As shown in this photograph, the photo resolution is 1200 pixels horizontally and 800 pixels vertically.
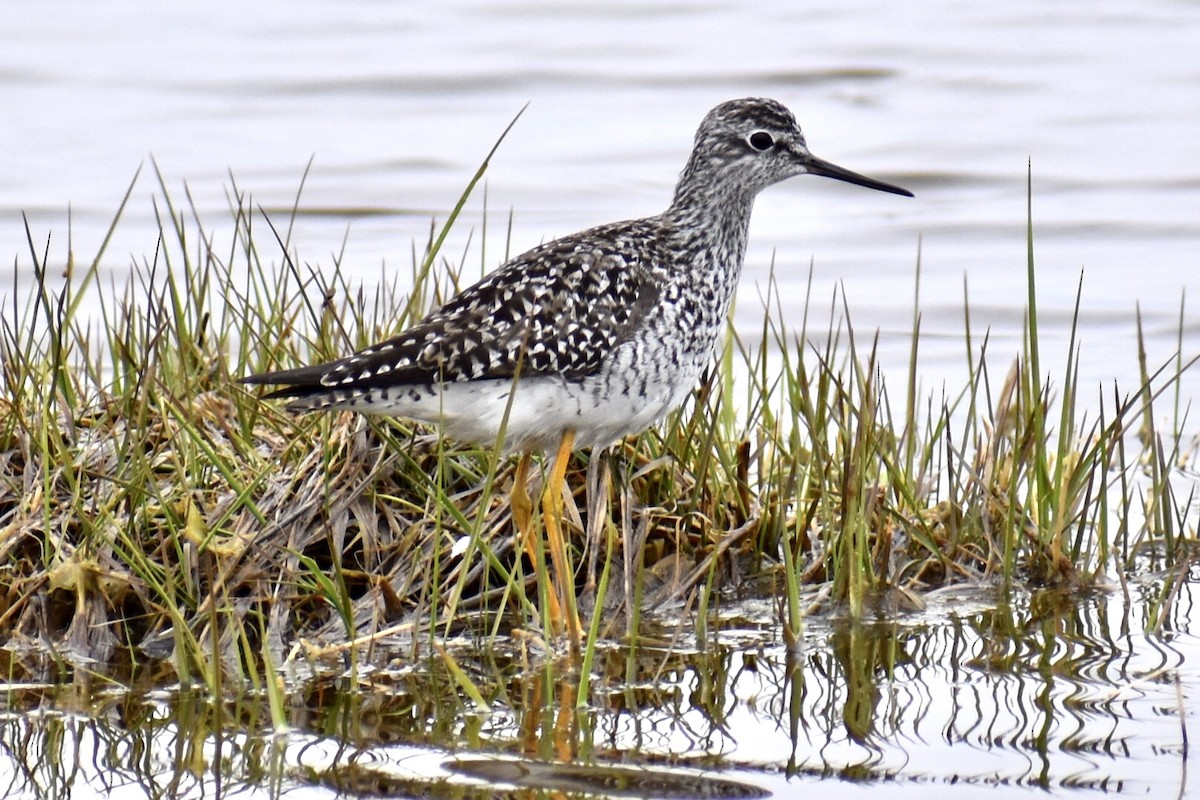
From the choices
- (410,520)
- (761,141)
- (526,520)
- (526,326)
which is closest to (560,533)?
(526,520)

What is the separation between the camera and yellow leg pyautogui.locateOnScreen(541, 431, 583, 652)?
541 cm

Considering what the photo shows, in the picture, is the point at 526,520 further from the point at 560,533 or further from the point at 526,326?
the point at 526,326

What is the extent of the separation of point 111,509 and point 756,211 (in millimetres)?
7844

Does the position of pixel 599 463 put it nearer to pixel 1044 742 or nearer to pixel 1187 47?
pixel 1044 742

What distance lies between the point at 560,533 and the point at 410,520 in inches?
20.0

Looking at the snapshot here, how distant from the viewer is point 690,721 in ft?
15.7

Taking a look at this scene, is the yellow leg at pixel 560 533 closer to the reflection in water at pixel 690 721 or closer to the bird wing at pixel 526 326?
the reflection in water at pixel 690 721

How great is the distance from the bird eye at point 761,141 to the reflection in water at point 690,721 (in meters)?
2.08

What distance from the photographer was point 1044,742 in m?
4.56

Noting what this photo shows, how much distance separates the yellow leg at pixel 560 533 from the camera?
5.41 metres

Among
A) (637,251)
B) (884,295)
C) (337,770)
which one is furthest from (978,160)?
(337,770)

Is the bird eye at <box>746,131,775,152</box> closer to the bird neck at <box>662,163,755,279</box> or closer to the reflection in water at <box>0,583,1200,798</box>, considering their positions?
the bird neck at <box>662,163,755,279</box>

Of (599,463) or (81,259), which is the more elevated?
(81,259)

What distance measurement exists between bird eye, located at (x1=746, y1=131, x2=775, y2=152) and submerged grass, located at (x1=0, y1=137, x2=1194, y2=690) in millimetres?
929
